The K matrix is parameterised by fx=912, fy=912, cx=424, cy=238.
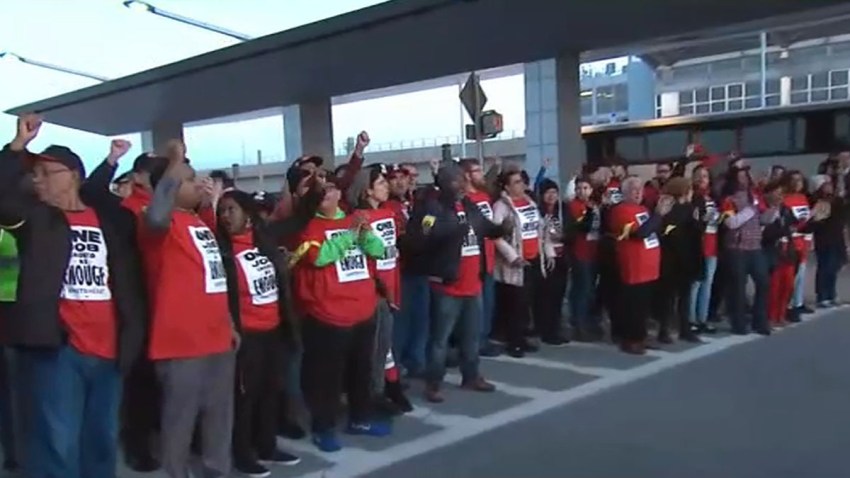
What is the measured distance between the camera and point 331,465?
564 cm

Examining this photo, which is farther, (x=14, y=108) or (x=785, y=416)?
(x=14, y=108)

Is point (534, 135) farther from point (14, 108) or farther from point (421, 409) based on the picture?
point (14, 108)

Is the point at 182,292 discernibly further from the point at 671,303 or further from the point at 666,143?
the point at 666,143

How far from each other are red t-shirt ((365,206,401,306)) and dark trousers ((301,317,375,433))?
72cm

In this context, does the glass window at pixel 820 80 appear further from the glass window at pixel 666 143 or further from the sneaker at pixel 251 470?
the sneaker at pixel 251 470

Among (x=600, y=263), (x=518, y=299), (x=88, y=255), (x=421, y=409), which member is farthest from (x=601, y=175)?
(x=88, y=255)

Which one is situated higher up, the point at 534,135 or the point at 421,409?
the point at 534,135

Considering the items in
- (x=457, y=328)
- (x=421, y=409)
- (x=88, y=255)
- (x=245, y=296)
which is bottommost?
(x=421, y=409)

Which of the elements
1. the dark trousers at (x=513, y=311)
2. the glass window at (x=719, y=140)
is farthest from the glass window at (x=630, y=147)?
the dark trousers at (x=513, y=311)

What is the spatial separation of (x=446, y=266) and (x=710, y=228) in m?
3.82

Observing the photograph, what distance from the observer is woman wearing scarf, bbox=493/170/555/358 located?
27.3 ft

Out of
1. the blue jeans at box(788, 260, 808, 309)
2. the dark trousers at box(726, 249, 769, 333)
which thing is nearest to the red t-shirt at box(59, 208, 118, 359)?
the dark trousers at box(726, 249, 769, 333)

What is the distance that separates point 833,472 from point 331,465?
116 inches

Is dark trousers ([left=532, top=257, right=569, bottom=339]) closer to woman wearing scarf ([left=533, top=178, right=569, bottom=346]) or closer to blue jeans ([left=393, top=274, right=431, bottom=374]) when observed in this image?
woman wearing scarf ([left=533, top=178, right=569, bottom=346])
